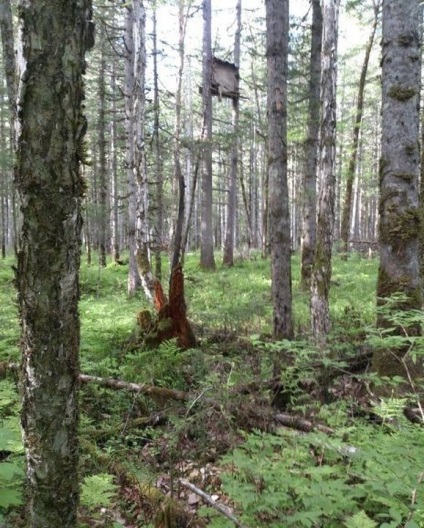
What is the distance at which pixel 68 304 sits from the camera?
201 centimetres

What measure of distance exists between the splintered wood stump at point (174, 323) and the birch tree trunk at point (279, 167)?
182 centimetres

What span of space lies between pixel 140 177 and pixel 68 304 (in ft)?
29.5

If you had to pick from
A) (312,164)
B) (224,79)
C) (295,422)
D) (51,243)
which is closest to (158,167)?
(224,79)

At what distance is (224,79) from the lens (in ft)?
61.2

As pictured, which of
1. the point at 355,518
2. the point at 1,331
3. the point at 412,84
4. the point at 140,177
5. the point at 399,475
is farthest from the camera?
the point at 140,177

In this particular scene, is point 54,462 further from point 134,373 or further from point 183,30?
point 183,30

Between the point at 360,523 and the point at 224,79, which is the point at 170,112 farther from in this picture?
the point at 360,523

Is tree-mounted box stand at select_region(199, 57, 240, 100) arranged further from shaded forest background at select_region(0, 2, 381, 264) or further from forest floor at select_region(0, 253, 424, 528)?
forest floor at select_region(0, 253, 424, 528)

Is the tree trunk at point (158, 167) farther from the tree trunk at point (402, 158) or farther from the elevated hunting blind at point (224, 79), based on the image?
the tree trunk at point (402, 158)

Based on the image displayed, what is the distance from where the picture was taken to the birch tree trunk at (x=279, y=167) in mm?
6504

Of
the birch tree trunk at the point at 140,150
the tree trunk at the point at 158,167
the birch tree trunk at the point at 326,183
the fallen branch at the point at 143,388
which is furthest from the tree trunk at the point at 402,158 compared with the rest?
the tree trunk at the point at 158,167

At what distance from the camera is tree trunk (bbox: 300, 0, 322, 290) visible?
12.0 meters

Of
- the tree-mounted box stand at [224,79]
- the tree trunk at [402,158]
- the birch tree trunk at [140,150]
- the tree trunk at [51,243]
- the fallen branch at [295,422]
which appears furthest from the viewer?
the tree-mounted box stand at [224,79]

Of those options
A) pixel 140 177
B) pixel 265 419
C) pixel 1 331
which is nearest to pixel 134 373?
pixel 265 419
